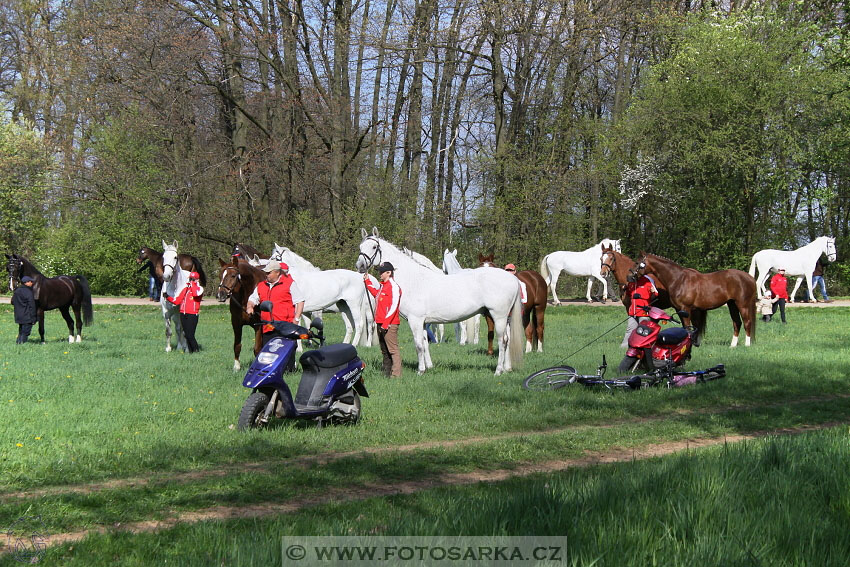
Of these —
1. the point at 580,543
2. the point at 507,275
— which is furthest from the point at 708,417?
the point at 580,543

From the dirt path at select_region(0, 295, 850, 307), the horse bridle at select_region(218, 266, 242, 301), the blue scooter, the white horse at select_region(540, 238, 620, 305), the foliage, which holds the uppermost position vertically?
the foliage

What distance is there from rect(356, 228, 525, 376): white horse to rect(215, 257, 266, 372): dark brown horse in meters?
2.21

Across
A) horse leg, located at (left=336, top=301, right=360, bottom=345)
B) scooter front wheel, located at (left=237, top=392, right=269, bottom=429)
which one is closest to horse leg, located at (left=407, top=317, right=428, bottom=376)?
horse leg, located at (left=336, top=301, right=360, bottom=345)

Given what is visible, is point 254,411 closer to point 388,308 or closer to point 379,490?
point 379,490

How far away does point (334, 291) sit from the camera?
62.3ft

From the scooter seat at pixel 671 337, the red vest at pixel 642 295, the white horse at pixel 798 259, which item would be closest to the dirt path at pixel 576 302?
the white horse at pixel 798 259

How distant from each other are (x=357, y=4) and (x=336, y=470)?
29.4 m

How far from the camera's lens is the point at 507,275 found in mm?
14633

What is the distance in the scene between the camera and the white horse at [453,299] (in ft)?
47.0

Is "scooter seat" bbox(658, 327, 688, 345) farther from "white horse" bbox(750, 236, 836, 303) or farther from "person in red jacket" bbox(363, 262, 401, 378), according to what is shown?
"white horse" bbox(750, 236, 836, 303)

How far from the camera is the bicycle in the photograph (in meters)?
12.4

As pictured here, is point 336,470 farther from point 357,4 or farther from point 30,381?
point 357,4

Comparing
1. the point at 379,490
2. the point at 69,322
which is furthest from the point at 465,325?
the point at 379,490

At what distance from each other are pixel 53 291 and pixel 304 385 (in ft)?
41.9
